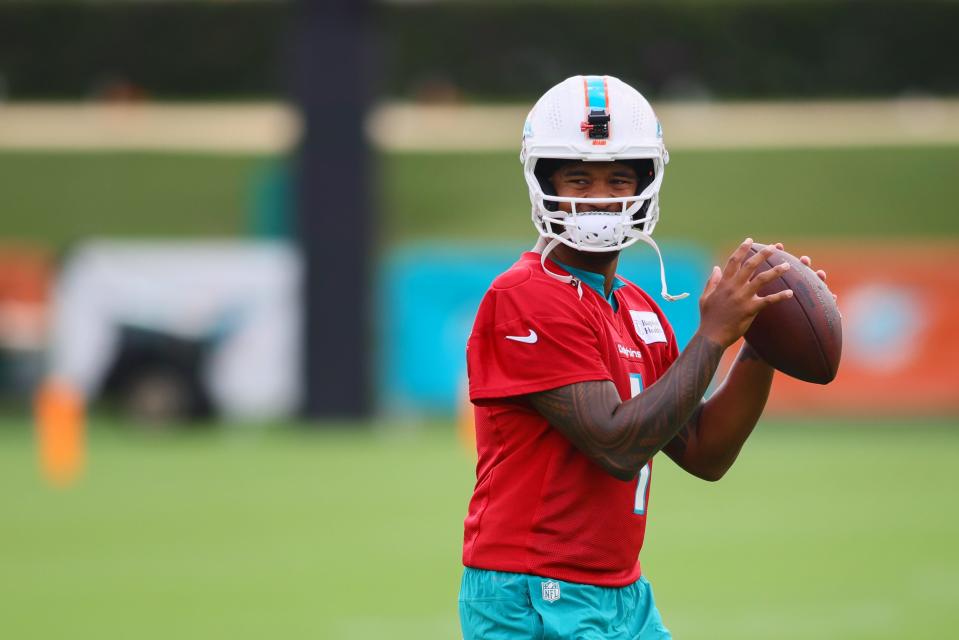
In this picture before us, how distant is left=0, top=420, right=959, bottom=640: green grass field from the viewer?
8.10 m

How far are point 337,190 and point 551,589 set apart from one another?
14.0 metres

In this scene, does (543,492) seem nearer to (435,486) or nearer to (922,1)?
(435,486)

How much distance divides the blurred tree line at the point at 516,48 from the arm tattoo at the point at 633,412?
29.1 meters

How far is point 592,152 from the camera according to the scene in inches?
145

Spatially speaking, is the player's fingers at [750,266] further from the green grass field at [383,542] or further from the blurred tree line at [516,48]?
the blurred tree line at [516,48]

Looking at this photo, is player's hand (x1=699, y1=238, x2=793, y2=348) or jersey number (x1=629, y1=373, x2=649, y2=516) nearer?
player's hand (x1=699, y1=238, x2=793, y2=348)

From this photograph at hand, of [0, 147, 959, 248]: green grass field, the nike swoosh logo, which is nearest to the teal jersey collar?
the nike swoosh logo

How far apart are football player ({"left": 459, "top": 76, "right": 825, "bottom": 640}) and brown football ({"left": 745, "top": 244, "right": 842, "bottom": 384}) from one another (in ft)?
0.89

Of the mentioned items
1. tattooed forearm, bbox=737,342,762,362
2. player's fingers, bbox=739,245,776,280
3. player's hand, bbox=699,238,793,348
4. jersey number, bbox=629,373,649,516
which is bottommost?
jersey number, bbox=629,373,649,516

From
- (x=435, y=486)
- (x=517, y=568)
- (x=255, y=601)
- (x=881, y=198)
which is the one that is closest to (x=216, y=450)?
(x=435, y=486)

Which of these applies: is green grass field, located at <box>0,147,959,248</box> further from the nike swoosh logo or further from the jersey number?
the nike swoosh logo

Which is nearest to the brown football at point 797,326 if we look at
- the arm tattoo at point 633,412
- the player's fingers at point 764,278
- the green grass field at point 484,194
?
the player's fingers at point 764,278

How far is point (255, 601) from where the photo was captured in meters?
8.52

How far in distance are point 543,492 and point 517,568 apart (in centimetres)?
18
